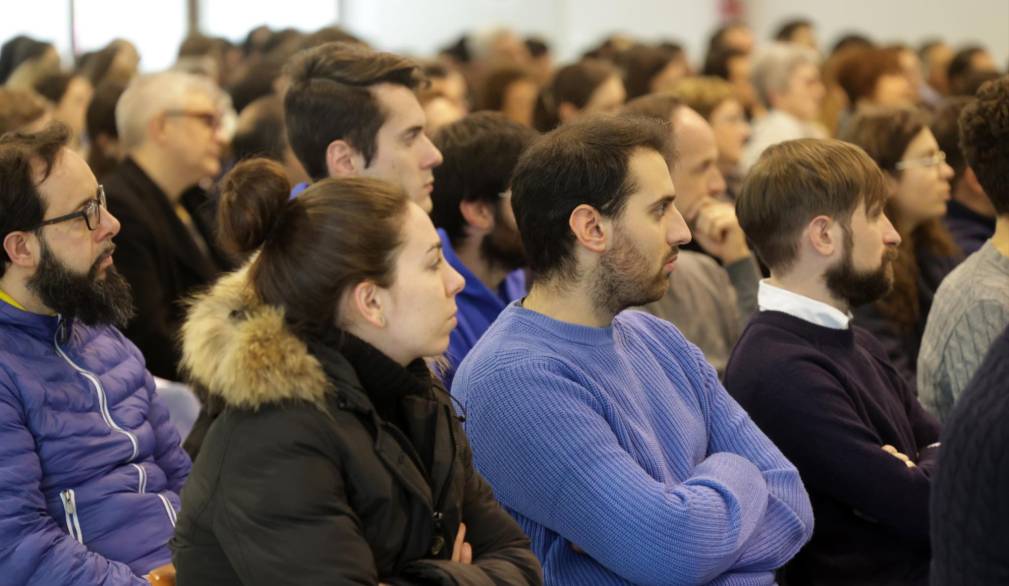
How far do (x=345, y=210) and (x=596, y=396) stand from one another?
62 centimetres

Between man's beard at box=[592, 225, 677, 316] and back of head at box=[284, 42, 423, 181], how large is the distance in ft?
3.40

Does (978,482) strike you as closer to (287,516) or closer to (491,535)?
(491,535)

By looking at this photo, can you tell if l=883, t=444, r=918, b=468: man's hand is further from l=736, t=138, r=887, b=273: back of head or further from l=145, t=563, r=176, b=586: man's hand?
l=145, t=563, r=176, b=586: man's hand

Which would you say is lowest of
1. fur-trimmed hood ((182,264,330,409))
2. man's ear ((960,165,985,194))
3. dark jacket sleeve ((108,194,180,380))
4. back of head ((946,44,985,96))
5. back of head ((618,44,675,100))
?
back of head ((946,44,985,96))

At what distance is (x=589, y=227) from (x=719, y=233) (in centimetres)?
161

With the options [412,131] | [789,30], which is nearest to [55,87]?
[412,131]

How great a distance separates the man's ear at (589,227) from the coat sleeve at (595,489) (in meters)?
0.26

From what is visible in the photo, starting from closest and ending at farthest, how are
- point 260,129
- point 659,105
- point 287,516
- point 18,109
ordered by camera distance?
point 287,516, point 659,105, point 260,129, point 18,109

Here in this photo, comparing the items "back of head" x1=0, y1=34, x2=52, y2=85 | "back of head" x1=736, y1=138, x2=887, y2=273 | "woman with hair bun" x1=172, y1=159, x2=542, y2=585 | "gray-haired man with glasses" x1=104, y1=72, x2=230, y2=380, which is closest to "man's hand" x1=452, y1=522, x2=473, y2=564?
"woman with hair bun" x1=172, y1=159, x2=542, y2=585

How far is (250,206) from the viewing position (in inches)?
78.4

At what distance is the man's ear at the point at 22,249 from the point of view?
2.46m

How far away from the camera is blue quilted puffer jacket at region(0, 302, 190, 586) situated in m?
2.26

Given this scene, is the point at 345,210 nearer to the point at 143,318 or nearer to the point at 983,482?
the point at 983,482

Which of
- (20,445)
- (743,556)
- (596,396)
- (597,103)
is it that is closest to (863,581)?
(743,556)
